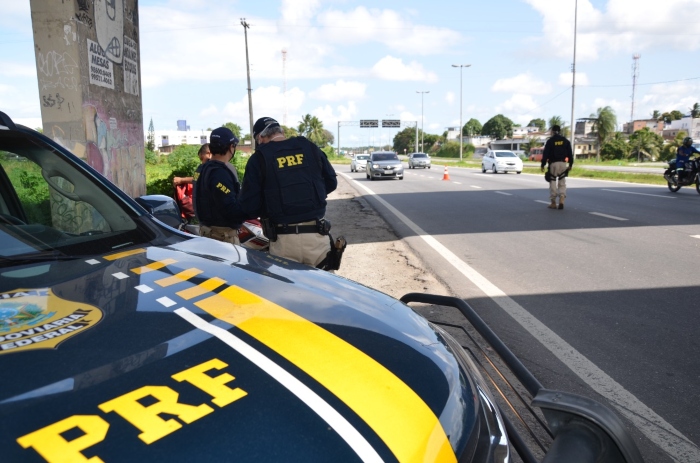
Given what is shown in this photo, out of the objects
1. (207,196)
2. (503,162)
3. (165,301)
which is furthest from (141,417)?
(503,162)

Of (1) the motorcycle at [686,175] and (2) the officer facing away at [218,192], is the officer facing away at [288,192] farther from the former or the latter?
(1) the motorcycle at [686,175]

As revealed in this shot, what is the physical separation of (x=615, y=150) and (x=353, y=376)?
274 ft

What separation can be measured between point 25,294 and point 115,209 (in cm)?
93

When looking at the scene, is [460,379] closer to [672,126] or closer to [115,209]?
[115,209]

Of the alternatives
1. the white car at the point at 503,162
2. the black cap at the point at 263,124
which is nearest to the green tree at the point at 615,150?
the white car at the point at 503,162

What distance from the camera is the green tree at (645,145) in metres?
75.2

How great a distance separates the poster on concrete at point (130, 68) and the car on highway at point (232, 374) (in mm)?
5635

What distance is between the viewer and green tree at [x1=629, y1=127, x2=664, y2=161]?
75.2 meters

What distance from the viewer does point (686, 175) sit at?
16.2m

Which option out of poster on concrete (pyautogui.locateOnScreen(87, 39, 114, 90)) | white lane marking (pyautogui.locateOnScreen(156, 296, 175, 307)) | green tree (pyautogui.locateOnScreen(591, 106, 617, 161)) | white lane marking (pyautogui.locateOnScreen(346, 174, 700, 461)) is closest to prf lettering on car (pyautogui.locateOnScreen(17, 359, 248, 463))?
white lane marking (pyautogui.locateOnScreen(156, 296, 175, 307))

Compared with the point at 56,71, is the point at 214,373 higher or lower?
lower

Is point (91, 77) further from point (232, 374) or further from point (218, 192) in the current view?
point (232, 374)

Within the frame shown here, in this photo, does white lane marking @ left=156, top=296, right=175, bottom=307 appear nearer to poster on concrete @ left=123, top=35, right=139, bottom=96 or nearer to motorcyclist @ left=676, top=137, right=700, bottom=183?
poster on concrete @ left=123, top=35, right=139, bottom=96

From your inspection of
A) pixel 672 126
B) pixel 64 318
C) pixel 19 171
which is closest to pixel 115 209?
pixel 19 171
